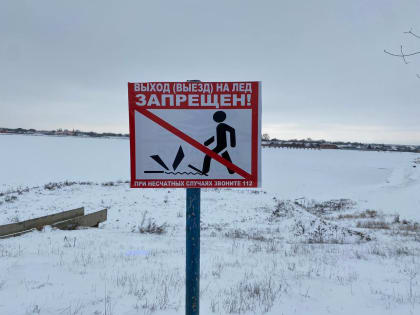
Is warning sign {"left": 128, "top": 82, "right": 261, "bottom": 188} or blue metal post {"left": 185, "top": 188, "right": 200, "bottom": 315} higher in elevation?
warning sign {"left": 128, "top": 82, "right": 261, "bottom": 188}

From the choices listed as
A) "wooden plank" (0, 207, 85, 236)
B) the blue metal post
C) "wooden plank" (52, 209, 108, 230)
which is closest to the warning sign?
the blue metal post

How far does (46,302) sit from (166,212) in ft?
34.5

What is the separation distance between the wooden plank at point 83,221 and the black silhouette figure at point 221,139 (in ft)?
25.6

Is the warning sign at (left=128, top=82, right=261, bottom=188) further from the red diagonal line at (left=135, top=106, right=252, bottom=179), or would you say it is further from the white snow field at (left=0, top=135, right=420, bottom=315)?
the white snow field at (left=0, top=135, right=420, bottom=315)

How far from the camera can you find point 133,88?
8.00 feet

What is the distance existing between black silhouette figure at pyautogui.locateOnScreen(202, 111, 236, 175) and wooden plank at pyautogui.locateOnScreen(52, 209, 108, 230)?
25.6 ft

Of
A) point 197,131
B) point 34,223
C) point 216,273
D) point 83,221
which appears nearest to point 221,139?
point 197,131

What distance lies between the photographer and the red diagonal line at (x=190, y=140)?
2.43m

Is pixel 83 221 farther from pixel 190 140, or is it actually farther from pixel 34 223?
pixel 190 140

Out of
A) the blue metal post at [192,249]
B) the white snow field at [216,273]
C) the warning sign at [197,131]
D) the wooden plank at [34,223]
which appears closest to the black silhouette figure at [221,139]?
the warning sign at [197,131]

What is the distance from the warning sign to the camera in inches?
95.5

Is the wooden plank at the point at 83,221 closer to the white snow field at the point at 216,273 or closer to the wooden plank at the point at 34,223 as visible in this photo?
the wooden plank at the point at 34,223

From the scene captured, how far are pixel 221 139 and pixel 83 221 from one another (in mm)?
8329

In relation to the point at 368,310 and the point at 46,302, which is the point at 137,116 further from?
the point at 368,310
